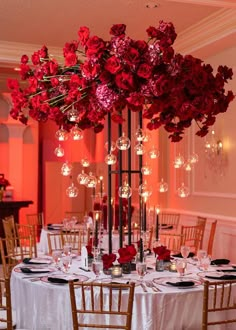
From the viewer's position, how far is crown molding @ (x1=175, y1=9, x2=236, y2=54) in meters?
6.61

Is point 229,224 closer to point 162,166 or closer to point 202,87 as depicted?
point 162,166

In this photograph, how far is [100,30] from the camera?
7457 mm

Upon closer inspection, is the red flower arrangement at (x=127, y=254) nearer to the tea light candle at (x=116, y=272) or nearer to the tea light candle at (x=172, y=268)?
the tea light candle at (x=116, y=272)

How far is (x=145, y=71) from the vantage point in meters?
3.57

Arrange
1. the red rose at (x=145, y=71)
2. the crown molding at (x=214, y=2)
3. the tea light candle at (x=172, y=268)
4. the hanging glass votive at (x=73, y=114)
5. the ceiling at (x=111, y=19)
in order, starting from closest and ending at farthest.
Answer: the red rose at (x=145, y=71), the hanging glass votive at (x=73, y=114), the tea light candle at (x=172, y=268), the crown molding at (x=214, y=2), the ceiling at (x=111, y=19)

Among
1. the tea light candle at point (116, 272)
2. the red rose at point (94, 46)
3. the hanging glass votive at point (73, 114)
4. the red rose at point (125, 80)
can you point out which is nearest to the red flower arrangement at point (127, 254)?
the tea light candle at point (116, 272)

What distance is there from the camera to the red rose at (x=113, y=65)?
11.8ft

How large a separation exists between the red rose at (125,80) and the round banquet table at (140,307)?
1.41 m

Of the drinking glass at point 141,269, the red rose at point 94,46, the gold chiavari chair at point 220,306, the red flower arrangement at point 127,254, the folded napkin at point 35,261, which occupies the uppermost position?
the red rose at point 94,46

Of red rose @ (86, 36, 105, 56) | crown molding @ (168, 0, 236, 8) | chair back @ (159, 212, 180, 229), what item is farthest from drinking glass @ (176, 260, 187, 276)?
chair back @ (159, 212, 180, 229)

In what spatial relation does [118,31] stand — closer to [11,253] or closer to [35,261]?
[35,261]

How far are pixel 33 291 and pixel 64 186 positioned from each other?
832 centimetres

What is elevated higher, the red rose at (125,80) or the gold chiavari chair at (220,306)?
the red rose at (125,80)

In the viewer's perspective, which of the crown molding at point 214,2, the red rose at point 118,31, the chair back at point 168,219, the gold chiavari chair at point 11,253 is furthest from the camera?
the chair back at point 168,219
